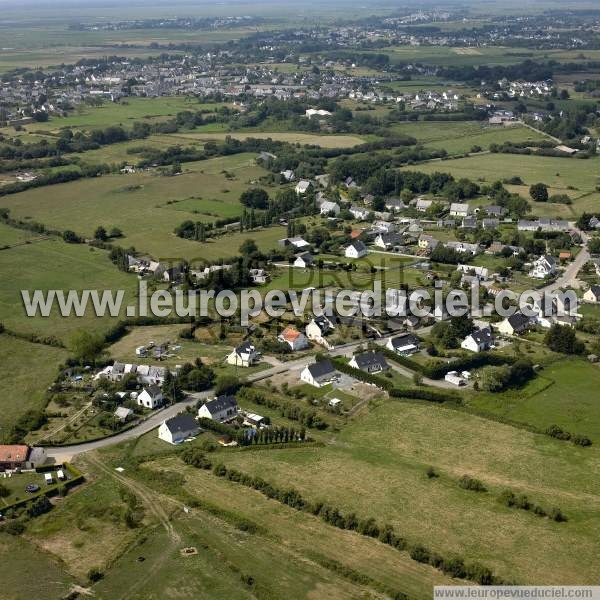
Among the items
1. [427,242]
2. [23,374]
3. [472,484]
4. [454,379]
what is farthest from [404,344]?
[427,242]

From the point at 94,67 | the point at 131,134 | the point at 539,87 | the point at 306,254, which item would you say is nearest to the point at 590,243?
the point at 306,254

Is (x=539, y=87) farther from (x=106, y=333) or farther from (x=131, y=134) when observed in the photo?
(x=106, y=333)

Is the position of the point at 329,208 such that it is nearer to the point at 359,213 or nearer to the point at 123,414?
the point at 359,213

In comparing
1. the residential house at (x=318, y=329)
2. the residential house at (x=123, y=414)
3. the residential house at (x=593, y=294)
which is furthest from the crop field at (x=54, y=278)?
the residential house at (x=593, y=294)

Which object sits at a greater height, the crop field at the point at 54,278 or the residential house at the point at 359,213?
the residential house at the point at 359,213

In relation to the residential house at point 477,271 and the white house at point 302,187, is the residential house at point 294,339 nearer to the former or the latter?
the residential house at point 477,271
